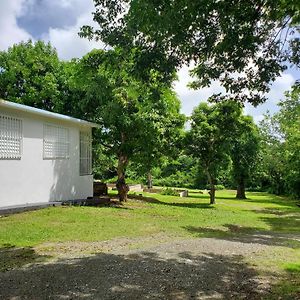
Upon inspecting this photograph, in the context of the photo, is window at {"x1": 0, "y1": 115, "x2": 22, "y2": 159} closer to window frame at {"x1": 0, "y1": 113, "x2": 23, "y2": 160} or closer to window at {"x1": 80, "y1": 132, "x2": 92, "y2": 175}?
window frame at {"x1": 0, "y1": 113, "x2": 23, "y2": 160}

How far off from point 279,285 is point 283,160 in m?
→ 34.3

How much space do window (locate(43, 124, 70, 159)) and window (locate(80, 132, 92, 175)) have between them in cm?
135

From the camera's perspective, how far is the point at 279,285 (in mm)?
5801

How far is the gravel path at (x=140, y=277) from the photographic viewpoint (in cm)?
527

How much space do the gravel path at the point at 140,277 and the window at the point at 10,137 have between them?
6.87 m

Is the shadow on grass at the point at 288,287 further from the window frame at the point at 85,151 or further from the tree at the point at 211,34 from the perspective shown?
the window frame at the point at 85,151

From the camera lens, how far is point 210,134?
24.0 meters

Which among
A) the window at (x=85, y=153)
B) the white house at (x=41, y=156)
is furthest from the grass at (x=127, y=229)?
the window at (x=85, y=153)

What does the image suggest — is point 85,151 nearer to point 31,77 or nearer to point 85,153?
point 85,153

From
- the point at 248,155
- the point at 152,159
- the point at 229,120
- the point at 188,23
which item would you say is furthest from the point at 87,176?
the point at 248,155

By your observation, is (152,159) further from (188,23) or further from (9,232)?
(188,23)

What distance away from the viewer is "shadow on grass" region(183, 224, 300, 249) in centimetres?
1055

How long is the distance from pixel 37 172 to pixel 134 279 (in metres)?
9.82

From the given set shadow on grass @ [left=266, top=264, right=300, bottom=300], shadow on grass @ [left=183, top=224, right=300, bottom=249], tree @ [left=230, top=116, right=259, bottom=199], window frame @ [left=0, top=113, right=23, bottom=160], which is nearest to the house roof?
window frame @ [left=0, top=113, right=23, bottom=160]
